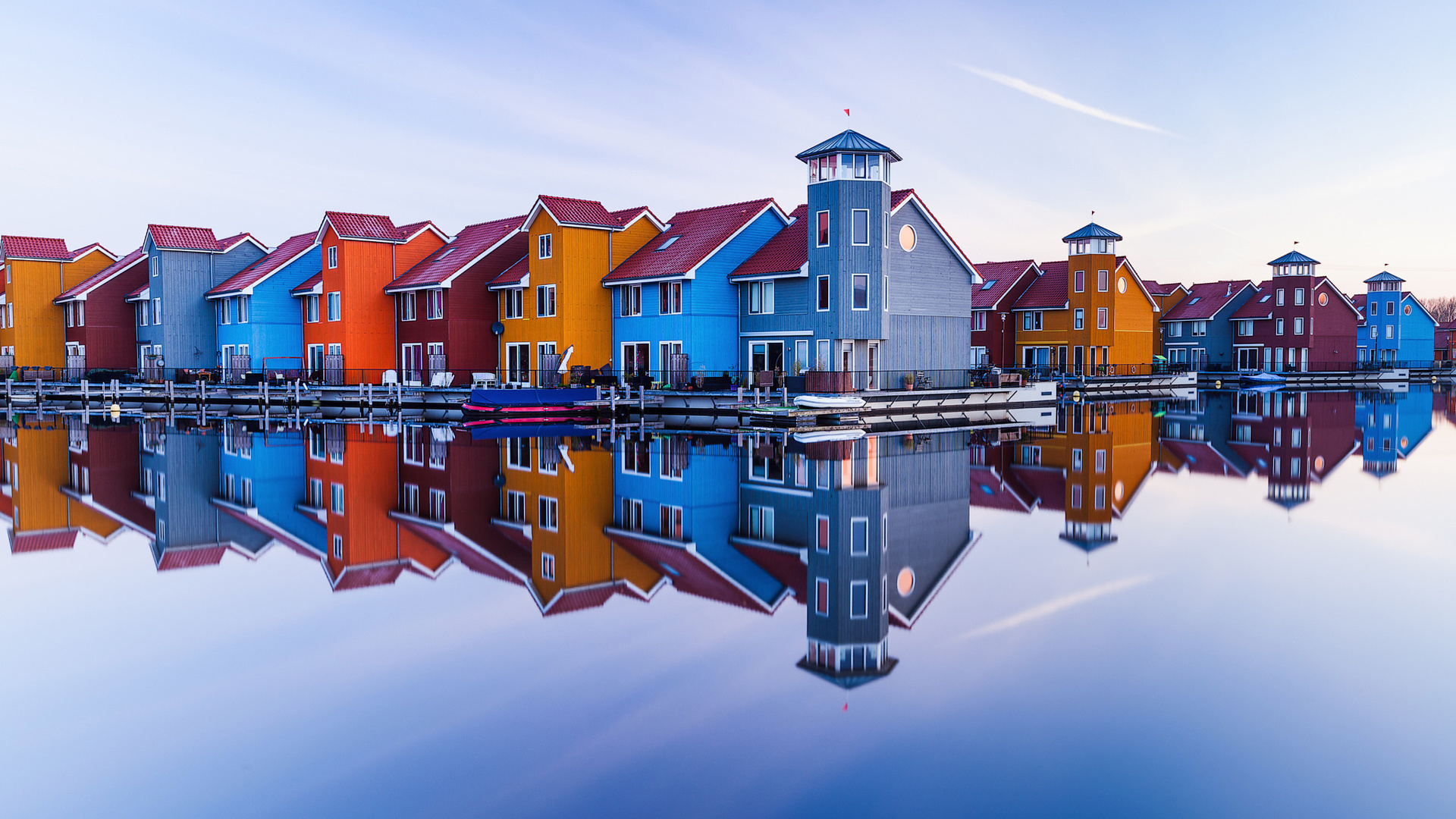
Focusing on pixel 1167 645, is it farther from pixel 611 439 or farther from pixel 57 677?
Result: pixel 611 439

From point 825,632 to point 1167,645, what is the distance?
3.28 m

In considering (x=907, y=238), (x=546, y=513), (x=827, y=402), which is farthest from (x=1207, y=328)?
(x=546, y=513)

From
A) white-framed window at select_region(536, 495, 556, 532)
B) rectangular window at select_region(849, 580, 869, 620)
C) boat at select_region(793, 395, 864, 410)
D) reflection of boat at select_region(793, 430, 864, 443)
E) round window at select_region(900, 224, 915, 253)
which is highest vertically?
round window at select_region(900, 224, 915, 253)

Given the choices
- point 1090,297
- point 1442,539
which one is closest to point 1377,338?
point 1090,297

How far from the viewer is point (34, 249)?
2842 inches

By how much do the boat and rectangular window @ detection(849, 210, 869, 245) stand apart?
6685 mm

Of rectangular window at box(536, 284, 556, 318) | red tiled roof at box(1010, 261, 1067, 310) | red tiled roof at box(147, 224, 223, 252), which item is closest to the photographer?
rectangular window at box(536, 284, 556, 318)

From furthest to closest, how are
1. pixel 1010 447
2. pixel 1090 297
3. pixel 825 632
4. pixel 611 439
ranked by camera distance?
Answer: pixel 1090 297 < pixel 611 439 < pixel 1010 447 < pixel 825 632

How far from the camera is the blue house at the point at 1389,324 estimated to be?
321 feet

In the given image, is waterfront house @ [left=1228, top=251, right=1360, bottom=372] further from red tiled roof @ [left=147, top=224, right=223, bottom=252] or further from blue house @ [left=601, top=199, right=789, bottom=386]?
red tiled roof @ [left=147, top=224, right=223, bottom=252]

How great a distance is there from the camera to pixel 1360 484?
22.8 metres

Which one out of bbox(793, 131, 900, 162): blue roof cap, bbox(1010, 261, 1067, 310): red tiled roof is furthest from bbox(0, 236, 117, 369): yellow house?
bbox(1010, 261, 1067, 310): red tiled roof

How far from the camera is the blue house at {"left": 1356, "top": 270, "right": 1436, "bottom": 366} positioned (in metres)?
97.9

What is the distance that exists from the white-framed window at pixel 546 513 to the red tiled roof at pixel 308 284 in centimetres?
4353
